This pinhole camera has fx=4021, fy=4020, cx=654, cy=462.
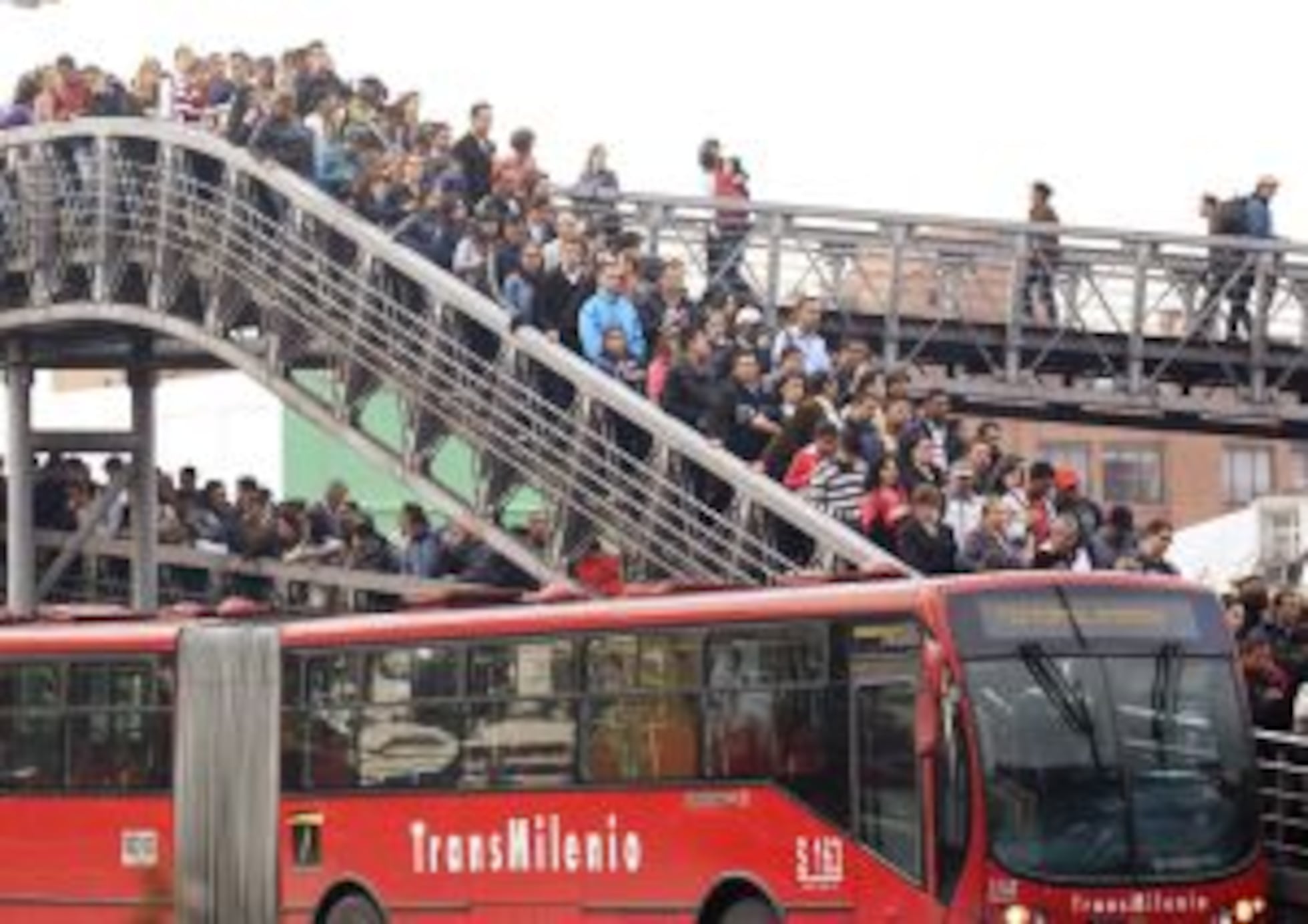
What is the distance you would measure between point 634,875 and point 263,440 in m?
47.0

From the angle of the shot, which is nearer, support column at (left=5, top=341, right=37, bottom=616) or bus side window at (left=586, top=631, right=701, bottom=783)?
bus side window at (left=586, top=631, right=701, bottom=783)

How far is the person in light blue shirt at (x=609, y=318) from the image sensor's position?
29.0 meters

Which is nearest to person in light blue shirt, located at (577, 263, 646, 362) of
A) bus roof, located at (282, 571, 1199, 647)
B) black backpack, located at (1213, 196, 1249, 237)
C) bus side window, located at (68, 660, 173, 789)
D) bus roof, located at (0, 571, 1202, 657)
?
bus roof, located at (0, 571, 1202, 657)

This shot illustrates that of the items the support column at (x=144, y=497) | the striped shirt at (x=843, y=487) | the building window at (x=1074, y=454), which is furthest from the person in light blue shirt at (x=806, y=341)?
the building window at (x=1074, y=454)

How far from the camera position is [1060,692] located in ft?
66.9

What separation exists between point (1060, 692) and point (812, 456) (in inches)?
242

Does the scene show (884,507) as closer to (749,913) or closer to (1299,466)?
(749,913)

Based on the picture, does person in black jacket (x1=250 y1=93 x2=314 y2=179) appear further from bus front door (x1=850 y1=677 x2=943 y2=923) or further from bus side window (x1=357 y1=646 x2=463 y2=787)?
bus front door (x1=850 y1=677 x2=943 y2=923)

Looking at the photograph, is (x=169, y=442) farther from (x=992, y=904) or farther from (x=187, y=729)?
(x=992, y=904)

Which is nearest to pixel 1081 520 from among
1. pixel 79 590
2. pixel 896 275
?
pixel 896 275

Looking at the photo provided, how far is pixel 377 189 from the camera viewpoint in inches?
1226

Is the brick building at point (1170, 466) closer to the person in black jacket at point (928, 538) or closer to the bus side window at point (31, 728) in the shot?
the bus side window at point (31, 728)

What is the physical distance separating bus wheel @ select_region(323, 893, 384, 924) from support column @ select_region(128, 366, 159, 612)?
31.7ft

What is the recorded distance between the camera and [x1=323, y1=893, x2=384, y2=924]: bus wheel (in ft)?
81.0
